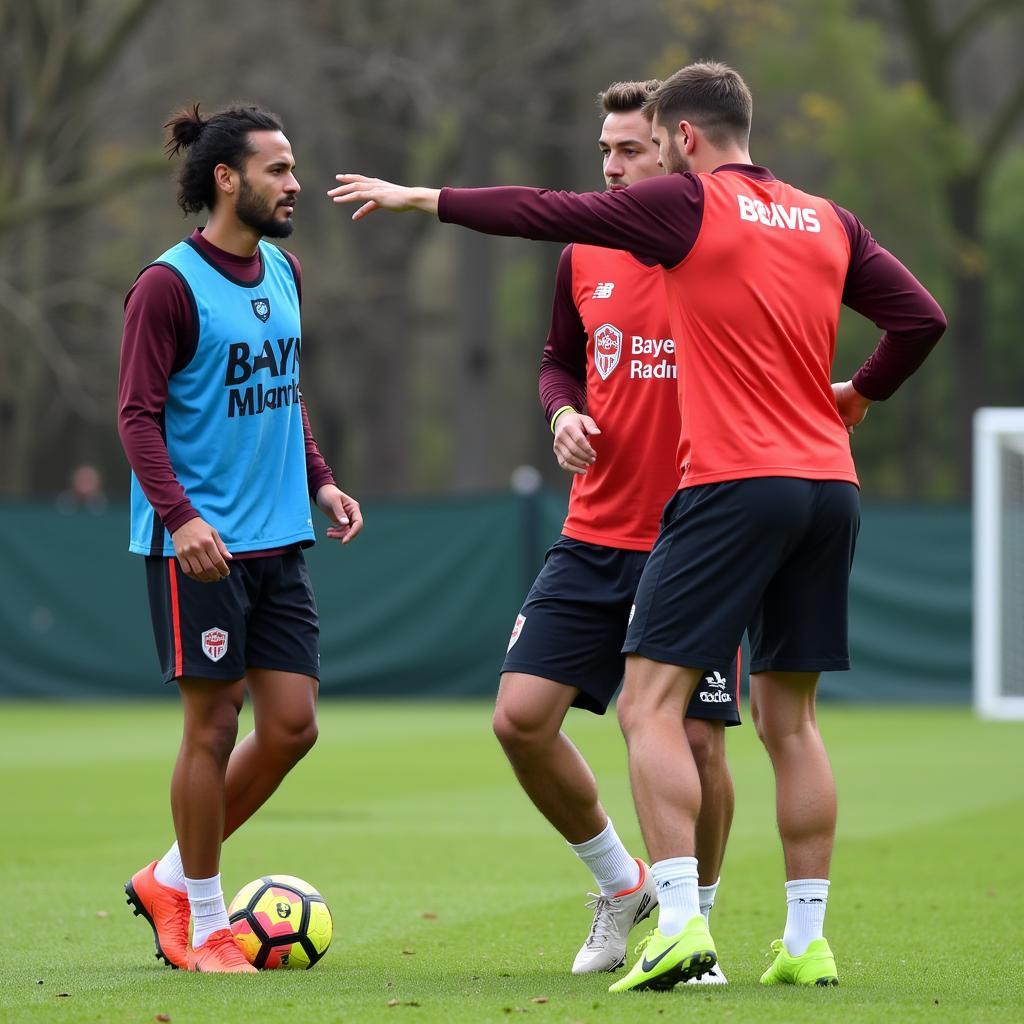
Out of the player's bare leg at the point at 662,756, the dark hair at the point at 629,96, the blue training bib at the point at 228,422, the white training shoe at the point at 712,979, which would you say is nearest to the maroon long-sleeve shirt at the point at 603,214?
the dark hair at the point at 629,96

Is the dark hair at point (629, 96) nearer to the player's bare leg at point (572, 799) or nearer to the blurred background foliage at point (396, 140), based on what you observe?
the player's bare leg at point (572, 799)

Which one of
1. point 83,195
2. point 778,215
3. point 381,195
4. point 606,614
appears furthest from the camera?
point 83,195

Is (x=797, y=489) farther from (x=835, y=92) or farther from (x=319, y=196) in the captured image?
(x=319, y=196)

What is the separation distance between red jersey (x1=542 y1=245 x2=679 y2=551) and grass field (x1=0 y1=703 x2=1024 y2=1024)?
137cm

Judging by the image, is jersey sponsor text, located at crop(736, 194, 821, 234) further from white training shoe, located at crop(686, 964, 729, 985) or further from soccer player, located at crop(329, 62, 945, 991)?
white training shoe, located at crop(686, 964, 729, 985)

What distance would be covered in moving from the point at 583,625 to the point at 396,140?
2420 centimetres

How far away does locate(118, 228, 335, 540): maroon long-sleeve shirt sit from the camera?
562 centimetres

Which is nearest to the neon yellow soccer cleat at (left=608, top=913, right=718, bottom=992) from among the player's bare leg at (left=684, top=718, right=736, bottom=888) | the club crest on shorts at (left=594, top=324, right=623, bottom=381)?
the player's bare leg at (left=684, top=718, right=736, bottom=888)

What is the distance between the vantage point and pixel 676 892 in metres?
5.05

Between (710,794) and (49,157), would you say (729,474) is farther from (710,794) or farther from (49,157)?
(49,157)

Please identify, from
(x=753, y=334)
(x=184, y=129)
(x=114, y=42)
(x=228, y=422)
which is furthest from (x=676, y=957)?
(x=114, y=42)

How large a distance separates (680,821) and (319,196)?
2789 cm

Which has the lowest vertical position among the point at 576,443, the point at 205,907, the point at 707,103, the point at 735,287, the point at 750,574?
the point at 205,907

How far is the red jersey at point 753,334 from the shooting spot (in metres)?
5.15
